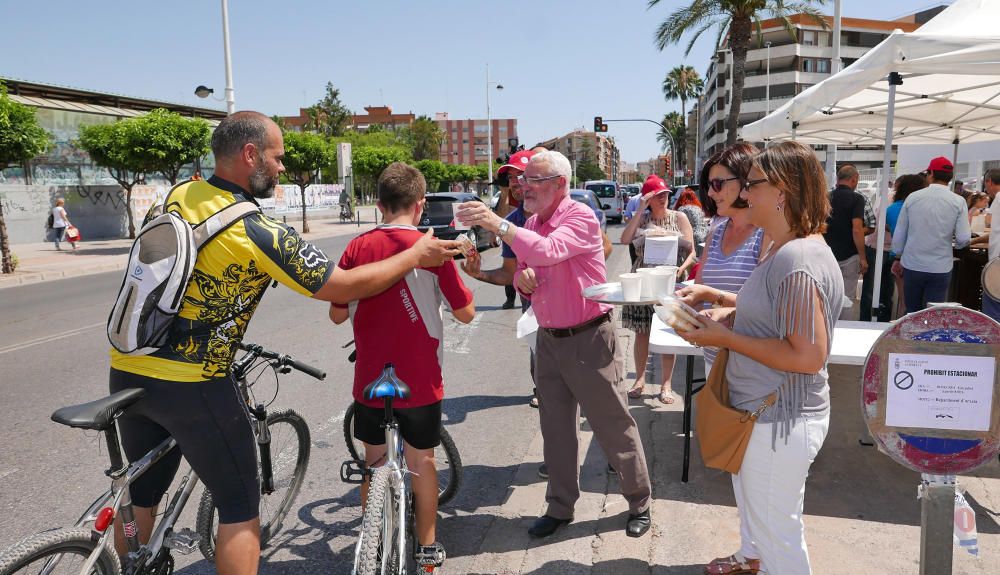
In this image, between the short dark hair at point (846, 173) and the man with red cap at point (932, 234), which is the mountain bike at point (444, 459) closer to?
the man with red cap at point (932, 234)

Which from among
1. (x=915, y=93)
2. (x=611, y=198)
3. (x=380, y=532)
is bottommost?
(x=380, y=532)

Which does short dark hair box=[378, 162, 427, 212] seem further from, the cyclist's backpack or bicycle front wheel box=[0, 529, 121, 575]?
bicycle front wheel box=[0, 529, 121, 575]

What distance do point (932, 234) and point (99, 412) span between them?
6.78 m

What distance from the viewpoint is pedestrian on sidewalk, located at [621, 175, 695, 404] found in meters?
5.29

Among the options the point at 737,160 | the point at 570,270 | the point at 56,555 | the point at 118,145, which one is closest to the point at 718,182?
the point at 737,160

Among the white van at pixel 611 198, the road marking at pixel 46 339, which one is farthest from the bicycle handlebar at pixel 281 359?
the white van at pixel 611 198

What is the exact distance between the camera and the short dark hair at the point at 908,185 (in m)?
7.30

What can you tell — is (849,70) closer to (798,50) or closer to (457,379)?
(457,379)

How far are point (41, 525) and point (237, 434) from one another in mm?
2202

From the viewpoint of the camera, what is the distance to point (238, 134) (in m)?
2.26

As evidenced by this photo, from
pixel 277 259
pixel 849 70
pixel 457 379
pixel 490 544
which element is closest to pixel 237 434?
pixel 277 259

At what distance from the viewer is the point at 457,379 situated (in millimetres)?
6492

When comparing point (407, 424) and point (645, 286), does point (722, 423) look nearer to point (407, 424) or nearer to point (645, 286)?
point (645, 286)

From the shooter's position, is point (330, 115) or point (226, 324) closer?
point (226, 324)
